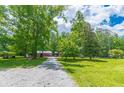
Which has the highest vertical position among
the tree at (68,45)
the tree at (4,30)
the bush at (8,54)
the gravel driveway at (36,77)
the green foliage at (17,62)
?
the tree at (4,30)

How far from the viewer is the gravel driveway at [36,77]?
21.5 feet

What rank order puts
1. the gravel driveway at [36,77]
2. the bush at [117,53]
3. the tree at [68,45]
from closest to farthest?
the gravel driveway at [36,77] → the bush at [117,53] → the tree at [68,45]

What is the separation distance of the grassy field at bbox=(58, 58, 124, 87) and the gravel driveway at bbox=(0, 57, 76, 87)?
257 mm

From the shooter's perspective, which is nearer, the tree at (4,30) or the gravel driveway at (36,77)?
the gravel driveway at (36,77)

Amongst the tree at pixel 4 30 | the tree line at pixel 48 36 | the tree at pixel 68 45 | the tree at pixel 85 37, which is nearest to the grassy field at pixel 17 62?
the tree line at pixel 48 36

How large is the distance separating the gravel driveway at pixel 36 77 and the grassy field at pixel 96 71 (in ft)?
0.84

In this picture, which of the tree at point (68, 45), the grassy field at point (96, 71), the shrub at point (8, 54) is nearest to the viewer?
the grassy field at point (96, 71)

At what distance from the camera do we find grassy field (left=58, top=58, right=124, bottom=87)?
22.0ft

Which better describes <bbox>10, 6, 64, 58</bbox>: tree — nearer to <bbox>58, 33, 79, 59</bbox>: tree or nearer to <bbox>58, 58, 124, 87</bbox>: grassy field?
<bbox>58, 33, 79, 59</bbox>: tree

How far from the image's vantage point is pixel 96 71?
7426 millimetres

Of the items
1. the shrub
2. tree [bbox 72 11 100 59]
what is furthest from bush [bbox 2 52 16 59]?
tree [bbox 72 11 100 59]

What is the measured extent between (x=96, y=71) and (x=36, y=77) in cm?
145

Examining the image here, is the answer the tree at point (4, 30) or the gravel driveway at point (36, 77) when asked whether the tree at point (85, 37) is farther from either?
the tree at point (4, 30)

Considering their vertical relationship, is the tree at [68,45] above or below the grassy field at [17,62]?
above
